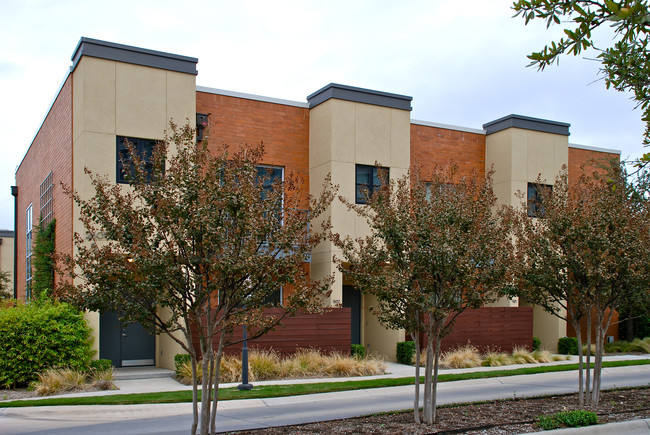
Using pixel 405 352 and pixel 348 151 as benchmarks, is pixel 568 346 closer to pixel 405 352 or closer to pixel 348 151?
pixel 405 352

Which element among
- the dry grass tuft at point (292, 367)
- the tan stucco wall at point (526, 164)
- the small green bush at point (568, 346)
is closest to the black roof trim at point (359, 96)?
the tan stucco wall at point (526, 164)

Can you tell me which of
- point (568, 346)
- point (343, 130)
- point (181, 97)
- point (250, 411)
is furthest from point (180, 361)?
point (568, 346)

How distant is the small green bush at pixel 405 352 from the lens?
1998cm

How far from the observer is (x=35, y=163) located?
23438 millimetres

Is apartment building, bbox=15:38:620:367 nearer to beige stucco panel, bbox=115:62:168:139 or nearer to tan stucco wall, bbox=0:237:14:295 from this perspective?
beige stucco panel, bbox=115:62:168:139

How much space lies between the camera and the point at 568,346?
2336 cm

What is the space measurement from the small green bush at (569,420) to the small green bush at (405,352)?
32.4ft

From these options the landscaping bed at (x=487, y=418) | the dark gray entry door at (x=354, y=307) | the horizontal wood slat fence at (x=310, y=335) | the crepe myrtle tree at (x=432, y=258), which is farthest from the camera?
the dark gray entry door at (x=354, y=307)

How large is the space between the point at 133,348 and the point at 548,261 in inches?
484

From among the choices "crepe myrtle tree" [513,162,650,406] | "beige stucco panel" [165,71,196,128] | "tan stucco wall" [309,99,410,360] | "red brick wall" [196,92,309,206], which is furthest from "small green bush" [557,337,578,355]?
"beige stucco panel" [165,71,196,128]

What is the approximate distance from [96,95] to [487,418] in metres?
12.0

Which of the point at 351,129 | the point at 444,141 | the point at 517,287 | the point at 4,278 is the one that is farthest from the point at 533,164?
the point at 4,278

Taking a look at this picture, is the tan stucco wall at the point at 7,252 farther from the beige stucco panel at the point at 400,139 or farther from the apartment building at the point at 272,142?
the beige stucco panel at the point at 400,139

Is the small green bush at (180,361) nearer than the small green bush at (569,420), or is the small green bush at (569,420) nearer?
the small green bush at (569,420)
